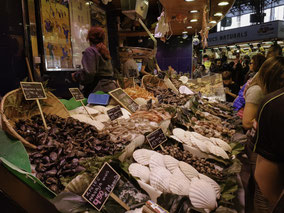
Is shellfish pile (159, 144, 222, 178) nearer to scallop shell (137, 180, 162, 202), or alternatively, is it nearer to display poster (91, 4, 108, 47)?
scallop shell (137, 180, 162, 202)

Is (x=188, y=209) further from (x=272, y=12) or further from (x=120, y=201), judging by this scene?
(x=272, y=12)

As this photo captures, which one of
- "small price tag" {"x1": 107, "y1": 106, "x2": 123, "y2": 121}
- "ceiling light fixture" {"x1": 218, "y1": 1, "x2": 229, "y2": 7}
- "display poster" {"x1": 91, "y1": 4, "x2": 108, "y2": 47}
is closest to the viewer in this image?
"small price tag" {"x1": 107, "y1": 106, "x2": 123, "y2": 121}

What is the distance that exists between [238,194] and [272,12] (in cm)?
3322

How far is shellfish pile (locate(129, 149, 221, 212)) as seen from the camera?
120 centimetres

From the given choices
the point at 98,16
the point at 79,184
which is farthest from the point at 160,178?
the point at 98,16

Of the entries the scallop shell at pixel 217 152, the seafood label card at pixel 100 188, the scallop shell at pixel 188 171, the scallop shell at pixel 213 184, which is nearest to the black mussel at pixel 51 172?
the seafood label card at pixel 100 188

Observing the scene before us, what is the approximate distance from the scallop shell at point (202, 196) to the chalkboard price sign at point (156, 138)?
0.51 m

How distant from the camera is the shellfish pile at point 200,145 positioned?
70.0 inches

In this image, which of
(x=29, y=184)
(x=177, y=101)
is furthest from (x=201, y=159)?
(x=177, y=101)

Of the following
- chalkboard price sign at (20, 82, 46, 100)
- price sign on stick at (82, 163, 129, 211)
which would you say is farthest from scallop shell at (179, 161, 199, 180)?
chalkboard price sign at (20, 82, 46, 100)

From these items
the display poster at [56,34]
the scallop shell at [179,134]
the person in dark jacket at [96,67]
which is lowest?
the scallop shell at [179,134]

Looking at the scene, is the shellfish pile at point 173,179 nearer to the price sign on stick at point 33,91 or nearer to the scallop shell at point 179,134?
the scallop shell at point 179,134

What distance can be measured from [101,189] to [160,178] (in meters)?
0.40

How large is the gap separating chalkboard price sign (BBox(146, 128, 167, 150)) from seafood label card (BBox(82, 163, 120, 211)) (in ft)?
1.97
